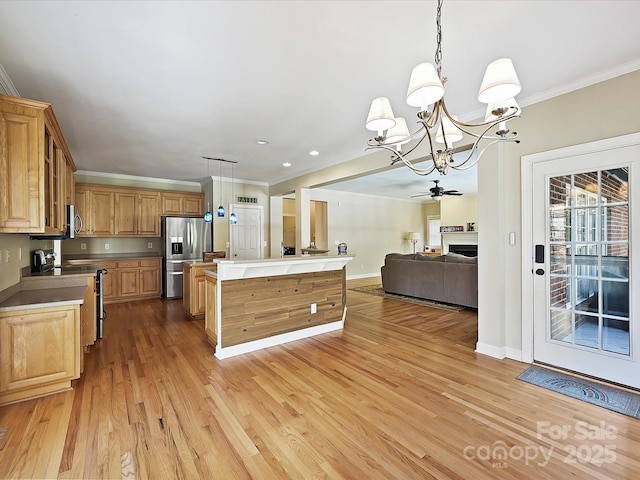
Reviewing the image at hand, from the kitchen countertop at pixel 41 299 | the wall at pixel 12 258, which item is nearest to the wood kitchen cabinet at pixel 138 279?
the wall at pixel 12 258

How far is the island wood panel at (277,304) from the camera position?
11.0 feet

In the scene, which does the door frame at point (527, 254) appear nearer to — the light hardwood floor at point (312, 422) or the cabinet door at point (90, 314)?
the light hardwood floor at point (312, 422)

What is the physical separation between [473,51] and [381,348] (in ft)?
9.66

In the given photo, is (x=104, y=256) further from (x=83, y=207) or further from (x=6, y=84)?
(x=6, y=84)

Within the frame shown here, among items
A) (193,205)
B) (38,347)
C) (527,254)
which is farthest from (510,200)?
(193,205)

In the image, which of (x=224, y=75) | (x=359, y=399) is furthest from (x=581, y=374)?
(x=224, y=75)

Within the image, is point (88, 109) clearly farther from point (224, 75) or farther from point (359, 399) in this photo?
point (359, 399)

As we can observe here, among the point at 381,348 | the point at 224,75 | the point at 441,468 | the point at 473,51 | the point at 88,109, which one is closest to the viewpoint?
the point at 441,468

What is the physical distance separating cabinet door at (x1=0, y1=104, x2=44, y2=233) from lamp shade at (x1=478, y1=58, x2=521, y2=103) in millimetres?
3194

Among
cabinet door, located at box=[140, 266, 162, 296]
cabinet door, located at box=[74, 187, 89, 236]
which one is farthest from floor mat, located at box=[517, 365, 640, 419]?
cabinet door, located at box=[74, 187, 89, 236]

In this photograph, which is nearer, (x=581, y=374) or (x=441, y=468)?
(x=441, y=468)

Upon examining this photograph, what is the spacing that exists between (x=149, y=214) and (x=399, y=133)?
5.99 metres

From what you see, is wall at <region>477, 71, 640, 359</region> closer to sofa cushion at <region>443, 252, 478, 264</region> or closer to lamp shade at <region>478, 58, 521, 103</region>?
lamp shade at <region>478, 58, 521, 103</region>

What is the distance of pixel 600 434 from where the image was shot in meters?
1.99
